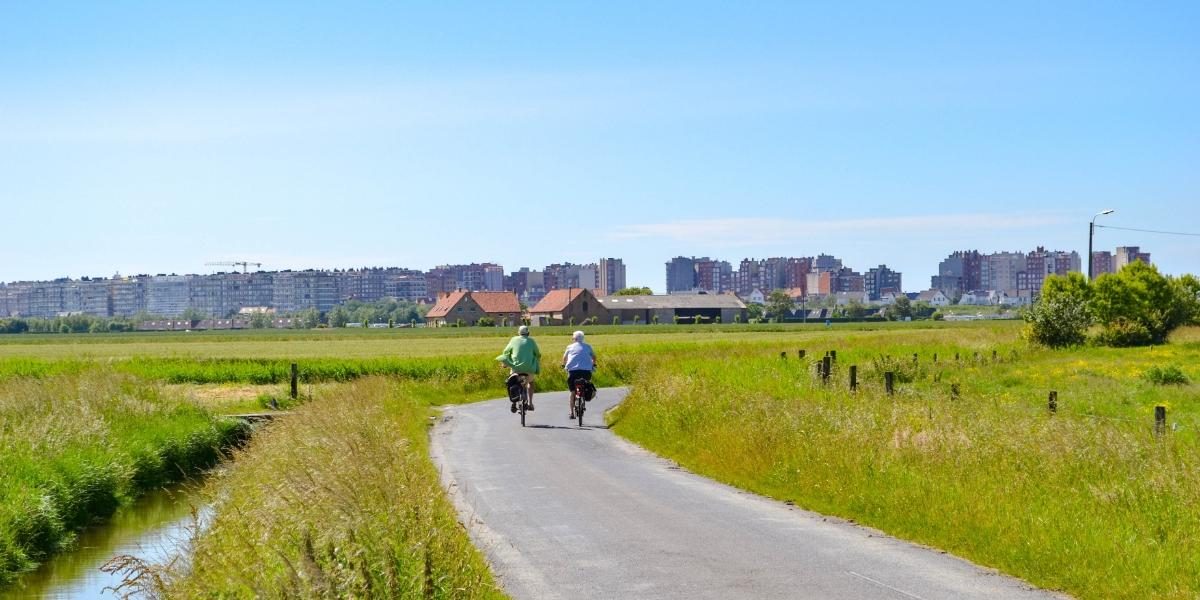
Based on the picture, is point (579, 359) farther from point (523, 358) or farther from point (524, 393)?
point (524, 393)

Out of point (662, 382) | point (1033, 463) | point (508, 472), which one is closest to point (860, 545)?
point (1033, 463)

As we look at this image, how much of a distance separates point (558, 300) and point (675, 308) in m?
17.0

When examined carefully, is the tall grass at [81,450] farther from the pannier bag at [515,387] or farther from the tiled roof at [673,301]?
the tiled roof at [673,301]

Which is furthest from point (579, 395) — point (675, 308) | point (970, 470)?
point (675, 308)

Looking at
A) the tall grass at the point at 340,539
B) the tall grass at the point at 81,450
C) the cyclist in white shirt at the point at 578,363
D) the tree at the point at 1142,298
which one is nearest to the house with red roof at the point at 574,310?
the tree at the point at 1142,298

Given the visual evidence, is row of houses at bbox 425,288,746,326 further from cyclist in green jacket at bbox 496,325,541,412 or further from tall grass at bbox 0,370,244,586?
cyclist in green jacket at bbox 496,325,541,412

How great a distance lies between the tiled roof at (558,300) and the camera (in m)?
182

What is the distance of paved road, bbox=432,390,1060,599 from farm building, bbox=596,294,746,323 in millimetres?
163770

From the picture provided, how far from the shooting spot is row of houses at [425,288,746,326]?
18112 centimetres

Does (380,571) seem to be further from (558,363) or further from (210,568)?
(558,363)

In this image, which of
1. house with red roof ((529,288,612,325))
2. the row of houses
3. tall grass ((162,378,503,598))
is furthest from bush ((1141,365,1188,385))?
the row of houses

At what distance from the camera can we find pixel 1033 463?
1450 cm

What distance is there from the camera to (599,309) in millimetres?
182250

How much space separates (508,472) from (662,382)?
8.57m
